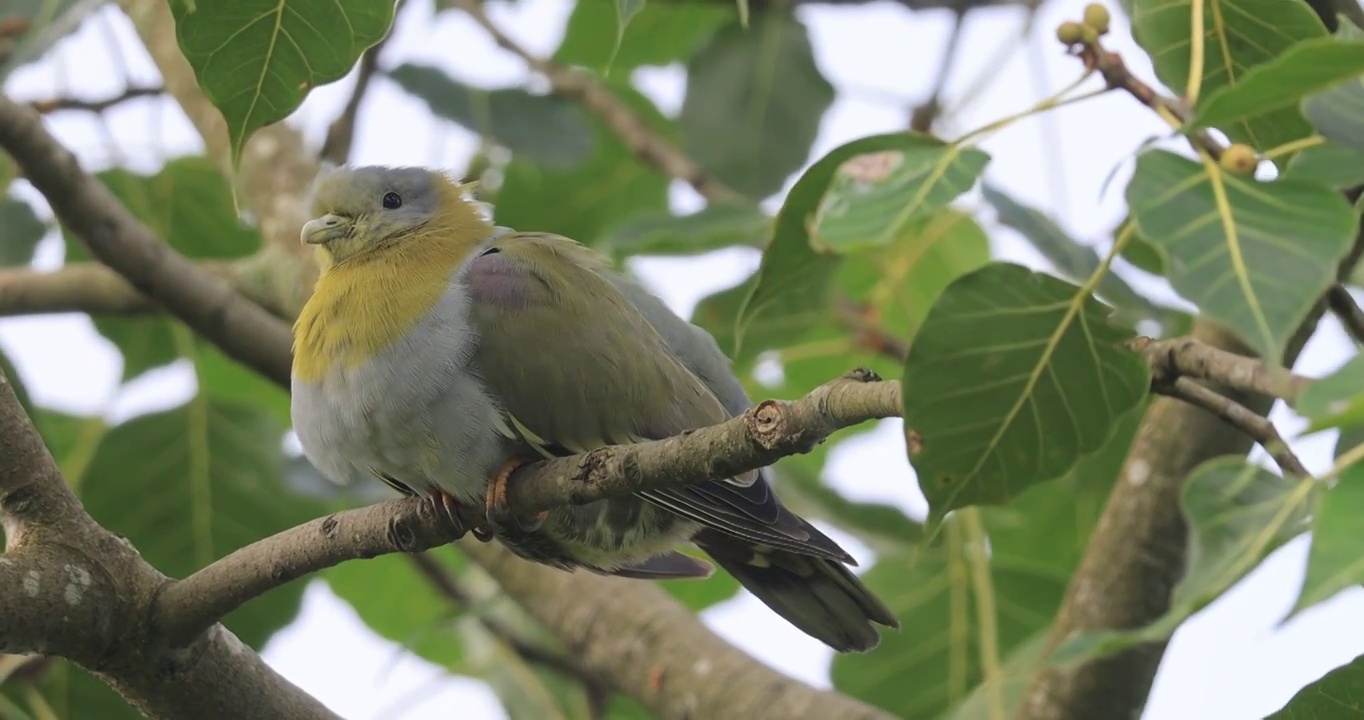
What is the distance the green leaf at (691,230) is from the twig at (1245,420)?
991mm

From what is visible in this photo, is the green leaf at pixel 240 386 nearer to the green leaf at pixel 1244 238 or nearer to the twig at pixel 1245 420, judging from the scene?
the twig at pixel 1245 420

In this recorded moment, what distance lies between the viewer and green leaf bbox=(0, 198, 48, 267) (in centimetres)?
363

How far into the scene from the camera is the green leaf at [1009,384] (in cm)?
194

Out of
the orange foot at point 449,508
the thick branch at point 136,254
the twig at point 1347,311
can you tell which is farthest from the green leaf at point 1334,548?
the thick branch at point 136,254

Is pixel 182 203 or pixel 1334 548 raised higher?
pixel 182 203

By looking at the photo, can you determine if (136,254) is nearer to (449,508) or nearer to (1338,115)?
(449,508)

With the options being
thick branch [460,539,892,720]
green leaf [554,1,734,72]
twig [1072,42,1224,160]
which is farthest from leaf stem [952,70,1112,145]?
green leaf [554,1,734,72]

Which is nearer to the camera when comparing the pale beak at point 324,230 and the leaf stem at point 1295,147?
the leaf stem at point 1295,147

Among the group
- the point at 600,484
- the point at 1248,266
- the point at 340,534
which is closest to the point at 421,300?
the point at 340,534

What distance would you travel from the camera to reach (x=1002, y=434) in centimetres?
206

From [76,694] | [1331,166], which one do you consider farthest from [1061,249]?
[76,694]

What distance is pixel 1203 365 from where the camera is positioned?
197 centimetres

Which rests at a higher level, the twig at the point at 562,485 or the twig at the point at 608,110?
the twig at the point at 608,110

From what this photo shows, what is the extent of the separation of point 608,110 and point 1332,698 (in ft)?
8.97
